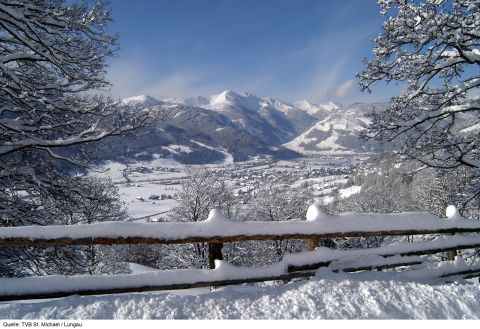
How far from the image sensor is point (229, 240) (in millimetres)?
5043

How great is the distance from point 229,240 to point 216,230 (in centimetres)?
28

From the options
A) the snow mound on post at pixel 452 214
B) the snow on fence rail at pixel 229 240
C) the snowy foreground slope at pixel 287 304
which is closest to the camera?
the snowy foreground slope at pixel 287 304

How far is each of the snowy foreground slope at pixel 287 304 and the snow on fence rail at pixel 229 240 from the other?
17 centimetres

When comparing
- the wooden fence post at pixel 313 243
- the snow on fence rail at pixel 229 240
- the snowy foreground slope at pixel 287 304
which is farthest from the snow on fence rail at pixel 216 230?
the snowy foreground slope at pixel 287 304

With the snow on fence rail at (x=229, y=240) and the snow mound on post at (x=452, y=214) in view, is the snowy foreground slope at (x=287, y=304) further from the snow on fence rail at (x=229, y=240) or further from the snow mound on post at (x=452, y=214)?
the snow mound on post at (x=452, y=214)

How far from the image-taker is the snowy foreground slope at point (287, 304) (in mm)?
4164

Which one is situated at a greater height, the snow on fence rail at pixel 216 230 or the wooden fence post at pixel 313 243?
the snow on fence rail at pixel 216 230

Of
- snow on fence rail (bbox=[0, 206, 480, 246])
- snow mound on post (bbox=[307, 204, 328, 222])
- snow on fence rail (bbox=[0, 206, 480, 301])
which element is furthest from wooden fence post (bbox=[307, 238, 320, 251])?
snow mound on post (bbox=[307, 204, 328, 222])

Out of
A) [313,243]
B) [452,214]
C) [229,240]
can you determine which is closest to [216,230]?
[229,240]

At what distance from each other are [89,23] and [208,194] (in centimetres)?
2083

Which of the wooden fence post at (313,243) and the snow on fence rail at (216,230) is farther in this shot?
the wooden fence post at (313,243)

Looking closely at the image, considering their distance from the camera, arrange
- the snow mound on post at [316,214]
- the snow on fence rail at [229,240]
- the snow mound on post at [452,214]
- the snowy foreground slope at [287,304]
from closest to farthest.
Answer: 1. the snowy foreground slope at [287,304]
2. the snow on fence rail at [229,240]
3. the snow mound on post at [316,214]
4. the snow mound on post at [452,214]

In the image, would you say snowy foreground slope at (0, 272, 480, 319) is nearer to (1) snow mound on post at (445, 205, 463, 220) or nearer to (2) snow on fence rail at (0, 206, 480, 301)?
(2) snow on fence rail at (0, 206, 480, 301)

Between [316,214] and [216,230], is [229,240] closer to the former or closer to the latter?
[216,230]
